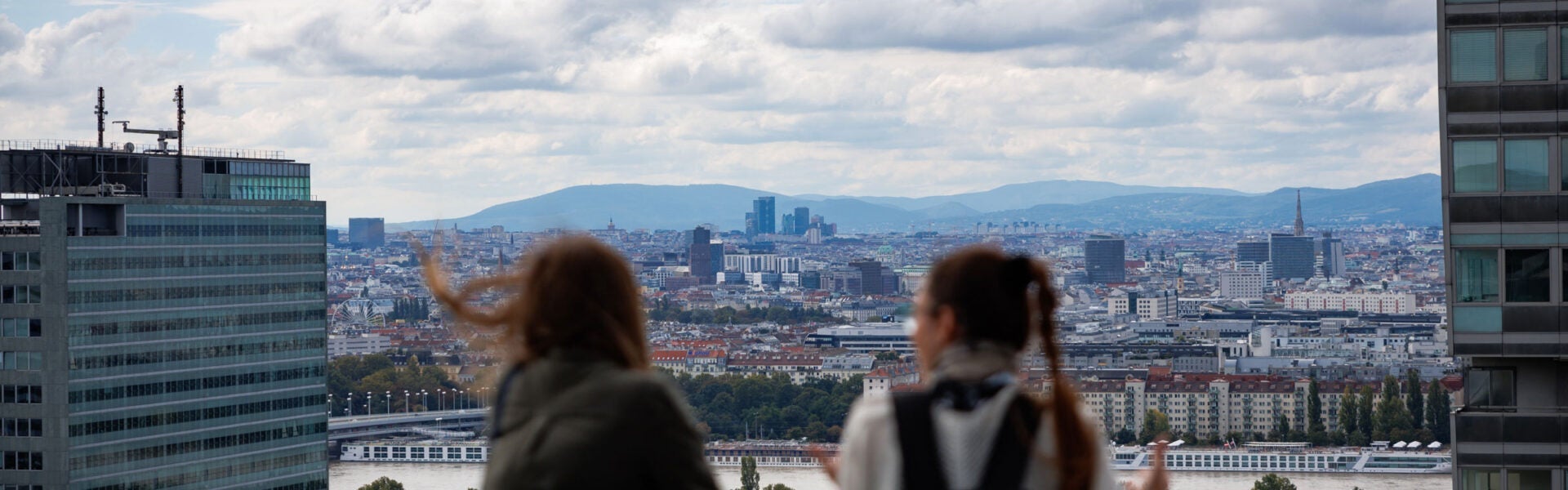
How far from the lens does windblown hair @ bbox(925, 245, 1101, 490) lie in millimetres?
2002

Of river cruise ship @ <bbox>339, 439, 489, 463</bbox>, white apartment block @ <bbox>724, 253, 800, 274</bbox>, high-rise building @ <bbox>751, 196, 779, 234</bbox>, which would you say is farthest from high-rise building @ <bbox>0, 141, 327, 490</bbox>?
high-rise building @ <bbox>751, 196, 779, 234</bbox>

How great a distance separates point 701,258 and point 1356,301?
4849cm

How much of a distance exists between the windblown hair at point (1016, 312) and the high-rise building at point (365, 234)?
4131 inches

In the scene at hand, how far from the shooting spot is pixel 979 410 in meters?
2.00

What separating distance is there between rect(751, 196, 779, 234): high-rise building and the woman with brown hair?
185162mm

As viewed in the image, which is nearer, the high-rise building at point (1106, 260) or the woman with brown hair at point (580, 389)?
the woman with brown hair at point (580, 389)

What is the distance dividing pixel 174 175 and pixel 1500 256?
86.5ft

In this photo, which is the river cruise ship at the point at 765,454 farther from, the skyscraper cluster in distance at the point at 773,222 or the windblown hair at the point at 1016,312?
the skyscraper cluster in distance at the point at 773,222

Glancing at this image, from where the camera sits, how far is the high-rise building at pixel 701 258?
5217 inches

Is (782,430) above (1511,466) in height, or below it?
below

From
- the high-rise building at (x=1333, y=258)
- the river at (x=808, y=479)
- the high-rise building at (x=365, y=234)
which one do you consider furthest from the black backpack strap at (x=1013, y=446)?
the high-rise building at (x=1333, y=258)

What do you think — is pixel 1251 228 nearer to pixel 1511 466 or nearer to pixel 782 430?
pixel 782 430

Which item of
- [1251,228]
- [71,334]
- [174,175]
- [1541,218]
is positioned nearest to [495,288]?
[1541,218]

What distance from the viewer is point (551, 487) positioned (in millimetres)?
2002
